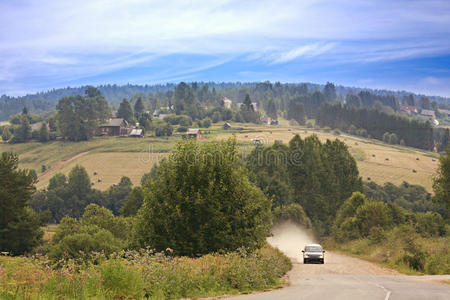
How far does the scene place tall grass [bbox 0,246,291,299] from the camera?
1394 centimetres

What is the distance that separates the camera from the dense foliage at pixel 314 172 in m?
104

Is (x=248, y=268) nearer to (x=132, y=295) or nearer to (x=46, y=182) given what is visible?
(x=132, y=295)

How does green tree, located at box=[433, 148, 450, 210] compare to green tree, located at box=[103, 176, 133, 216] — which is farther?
green tree, located at box=[103, 176, 133, 216]

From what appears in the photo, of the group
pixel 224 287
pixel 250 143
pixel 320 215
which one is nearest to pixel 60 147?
pixel 250 143

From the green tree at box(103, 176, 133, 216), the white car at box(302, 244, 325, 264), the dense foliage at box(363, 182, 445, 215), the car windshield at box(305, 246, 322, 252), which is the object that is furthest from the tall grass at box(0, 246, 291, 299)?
the green tree at box(103, 176, 133, 216)

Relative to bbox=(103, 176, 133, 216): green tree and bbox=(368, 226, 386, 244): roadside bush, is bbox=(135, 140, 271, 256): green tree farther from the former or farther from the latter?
bbox=(103, 176, 133, 216): green tree

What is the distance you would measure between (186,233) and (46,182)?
141m

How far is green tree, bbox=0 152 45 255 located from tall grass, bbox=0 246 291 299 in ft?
160

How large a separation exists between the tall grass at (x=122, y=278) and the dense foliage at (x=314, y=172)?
82.3 m

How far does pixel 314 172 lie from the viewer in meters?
107

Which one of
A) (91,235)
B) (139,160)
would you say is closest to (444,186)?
(91,235)

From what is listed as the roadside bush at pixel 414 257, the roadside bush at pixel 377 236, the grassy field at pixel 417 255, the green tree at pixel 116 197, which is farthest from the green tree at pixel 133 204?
the roadside bush at pixel 414 257

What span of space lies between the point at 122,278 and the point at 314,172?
3754 inches

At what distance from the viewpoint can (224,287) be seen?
19.0 meters
